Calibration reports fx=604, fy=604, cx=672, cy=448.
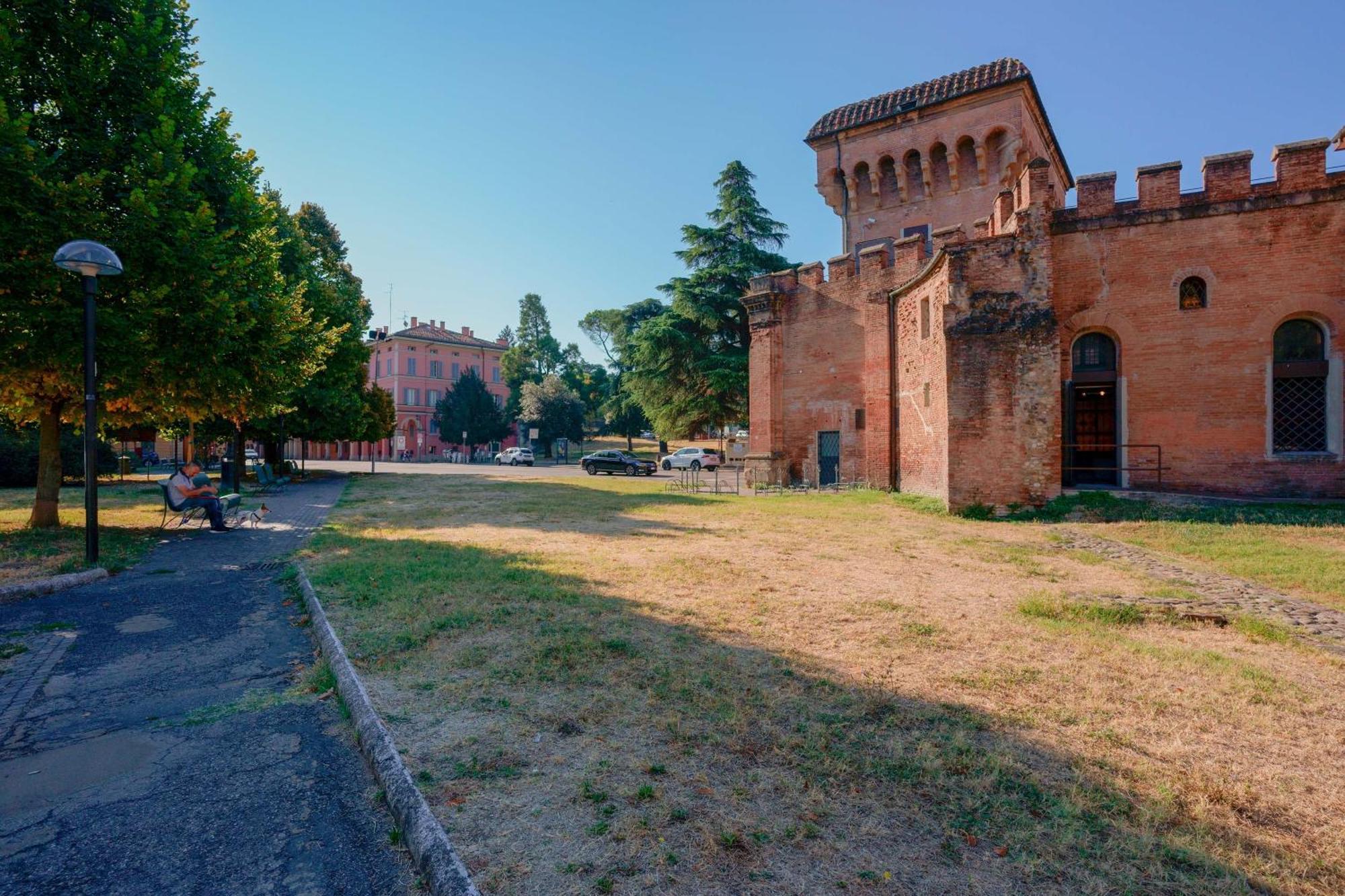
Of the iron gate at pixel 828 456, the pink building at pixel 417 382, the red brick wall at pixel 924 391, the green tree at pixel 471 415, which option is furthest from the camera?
the pink building at pixel 417 382

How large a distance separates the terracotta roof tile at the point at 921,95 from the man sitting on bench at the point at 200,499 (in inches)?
977

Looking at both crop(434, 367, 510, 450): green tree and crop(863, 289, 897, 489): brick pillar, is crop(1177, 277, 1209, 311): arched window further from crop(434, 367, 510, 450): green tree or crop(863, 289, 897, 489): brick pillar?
crop(434, 367, 510, 450): green tree

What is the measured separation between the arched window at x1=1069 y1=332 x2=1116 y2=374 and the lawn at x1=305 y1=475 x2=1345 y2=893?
8985mm

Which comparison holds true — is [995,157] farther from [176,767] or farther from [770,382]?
[176,767]

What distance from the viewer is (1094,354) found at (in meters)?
14.6

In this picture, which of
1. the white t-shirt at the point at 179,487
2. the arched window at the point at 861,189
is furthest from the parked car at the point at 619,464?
the white t-shirt at the point at 179,487

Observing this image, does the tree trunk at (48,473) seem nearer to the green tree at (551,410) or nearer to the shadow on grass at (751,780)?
the shadow on grass at (751,780)

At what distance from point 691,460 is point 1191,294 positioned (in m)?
27.0

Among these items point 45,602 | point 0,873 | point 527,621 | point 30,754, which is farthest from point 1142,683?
point 45,602

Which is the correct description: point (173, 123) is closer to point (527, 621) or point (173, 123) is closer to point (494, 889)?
point (527, 621)

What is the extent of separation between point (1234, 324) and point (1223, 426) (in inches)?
87.9

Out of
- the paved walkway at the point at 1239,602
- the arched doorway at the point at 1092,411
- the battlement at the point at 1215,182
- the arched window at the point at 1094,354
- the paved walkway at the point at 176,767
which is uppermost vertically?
the battlement at the point at 1215,182

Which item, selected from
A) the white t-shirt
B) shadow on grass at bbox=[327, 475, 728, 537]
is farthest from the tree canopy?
the white t-shirt

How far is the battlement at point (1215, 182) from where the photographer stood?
505 inches
